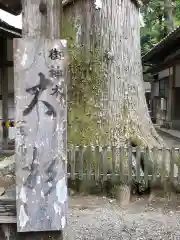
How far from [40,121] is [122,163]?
267 centimetres

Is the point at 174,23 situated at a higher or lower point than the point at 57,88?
higher

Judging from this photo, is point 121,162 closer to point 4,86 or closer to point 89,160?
point 89,160

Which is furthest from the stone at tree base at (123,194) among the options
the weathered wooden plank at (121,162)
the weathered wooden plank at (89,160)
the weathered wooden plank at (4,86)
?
the weathered wooden plank at (4,86)

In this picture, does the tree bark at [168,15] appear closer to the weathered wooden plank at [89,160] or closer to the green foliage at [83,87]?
the green foliage at [83,87]

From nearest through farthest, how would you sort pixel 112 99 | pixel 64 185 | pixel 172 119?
pixel 64 185
pixel 112 99
pixel 172 119

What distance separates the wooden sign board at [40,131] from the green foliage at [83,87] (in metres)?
2.74

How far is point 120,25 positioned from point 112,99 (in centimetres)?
136

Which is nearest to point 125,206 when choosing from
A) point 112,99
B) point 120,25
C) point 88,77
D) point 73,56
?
point 112,99

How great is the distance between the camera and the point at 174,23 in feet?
62.9

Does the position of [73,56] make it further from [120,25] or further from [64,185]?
[64,185]

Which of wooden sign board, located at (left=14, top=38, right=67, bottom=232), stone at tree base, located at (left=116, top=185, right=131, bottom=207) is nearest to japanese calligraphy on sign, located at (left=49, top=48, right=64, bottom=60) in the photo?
wooden sign board, located at (left=14, top=38, right=67, bottom=232)

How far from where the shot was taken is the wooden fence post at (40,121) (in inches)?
114

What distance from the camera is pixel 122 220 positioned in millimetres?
4781

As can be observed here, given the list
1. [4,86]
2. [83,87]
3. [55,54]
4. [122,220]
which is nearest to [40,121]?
[55,54]
